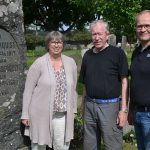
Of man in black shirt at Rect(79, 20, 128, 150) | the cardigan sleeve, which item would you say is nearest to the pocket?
man in black shirt at Rect(79, 20, 128, 150)

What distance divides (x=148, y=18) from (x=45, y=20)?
4349 cm

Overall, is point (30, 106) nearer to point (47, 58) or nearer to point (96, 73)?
point (47, 58)

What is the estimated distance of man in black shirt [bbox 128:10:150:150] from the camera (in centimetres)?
445

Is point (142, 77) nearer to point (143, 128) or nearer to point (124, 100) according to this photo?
point (124, 100)

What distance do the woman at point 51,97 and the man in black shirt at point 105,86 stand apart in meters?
0.25

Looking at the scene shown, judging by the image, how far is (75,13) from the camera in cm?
4584

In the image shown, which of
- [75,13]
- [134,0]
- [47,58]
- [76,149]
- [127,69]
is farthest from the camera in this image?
[75,13]

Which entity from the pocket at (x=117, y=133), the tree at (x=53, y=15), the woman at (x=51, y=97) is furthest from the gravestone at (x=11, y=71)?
the tree at (x=53, y=15)

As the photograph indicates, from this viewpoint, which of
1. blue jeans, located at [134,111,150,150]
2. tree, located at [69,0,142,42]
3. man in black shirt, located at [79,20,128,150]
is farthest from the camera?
tree, located at [69,0,142,42]

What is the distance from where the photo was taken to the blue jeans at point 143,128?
456 centimetres

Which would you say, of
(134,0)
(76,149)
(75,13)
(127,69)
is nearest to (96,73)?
(127,69)

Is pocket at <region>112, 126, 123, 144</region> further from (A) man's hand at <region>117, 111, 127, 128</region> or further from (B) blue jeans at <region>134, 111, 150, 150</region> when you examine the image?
(B) blue jeans at <region>134, 111, 150, 150</region>

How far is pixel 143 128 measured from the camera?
15.2 feet

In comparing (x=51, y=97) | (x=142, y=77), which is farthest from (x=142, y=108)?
(x=51, y=97)
